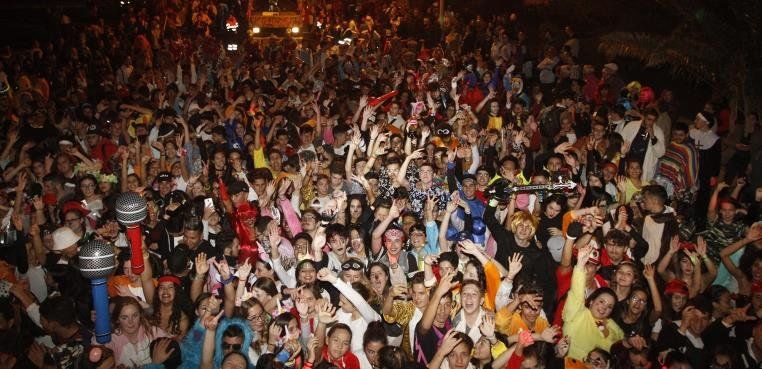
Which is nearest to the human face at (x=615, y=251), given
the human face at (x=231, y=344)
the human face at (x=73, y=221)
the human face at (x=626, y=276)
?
the human face at (x=626, y=276)

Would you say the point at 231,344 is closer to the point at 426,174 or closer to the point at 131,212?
the point at 131,212

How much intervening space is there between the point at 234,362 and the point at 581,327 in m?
2.49

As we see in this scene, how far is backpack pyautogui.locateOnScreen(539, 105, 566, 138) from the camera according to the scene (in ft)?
30.8

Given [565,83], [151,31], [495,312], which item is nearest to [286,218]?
[495,312]

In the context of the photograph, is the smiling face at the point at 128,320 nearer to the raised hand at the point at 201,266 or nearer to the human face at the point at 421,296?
the raised hand at the point at 201,266

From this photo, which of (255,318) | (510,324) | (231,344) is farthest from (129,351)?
(510,324)

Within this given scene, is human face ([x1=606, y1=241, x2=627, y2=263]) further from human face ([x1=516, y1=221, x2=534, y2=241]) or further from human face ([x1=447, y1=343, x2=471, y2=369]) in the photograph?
human face ([x1=447, y1=343, x2=471, y2=369])

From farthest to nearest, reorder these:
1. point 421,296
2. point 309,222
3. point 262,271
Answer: point 309,222
point 262,271
point 421,296

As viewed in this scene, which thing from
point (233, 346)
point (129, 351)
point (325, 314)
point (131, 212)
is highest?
point (131, 212)

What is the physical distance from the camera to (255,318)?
Answer: 4309 mm

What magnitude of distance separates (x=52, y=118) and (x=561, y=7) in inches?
562

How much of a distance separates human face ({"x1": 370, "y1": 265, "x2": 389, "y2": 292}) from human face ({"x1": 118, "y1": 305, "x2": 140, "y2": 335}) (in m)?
1.83

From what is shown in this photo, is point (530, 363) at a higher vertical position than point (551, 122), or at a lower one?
higher

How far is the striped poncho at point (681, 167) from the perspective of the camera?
23.0 ft
